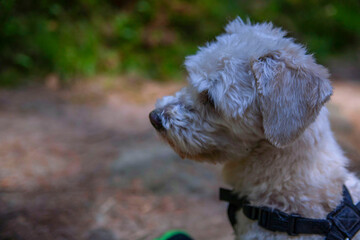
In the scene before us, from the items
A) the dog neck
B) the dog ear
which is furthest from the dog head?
the dog neck

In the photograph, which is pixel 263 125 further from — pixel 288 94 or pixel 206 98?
pixel 206 98

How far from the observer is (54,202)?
11.5 ft

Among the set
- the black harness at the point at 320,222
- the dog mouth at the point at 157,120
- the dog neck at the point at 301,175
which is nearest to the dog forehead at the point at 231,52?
the dog mouth at the point at 157,120

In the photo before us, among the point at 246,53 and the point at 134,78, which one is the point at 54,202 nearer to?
the point at 246,53

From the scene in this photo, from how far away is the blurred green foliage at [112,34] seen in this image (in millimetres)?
7000

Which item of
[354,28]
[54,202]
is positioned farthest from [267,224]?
[354,28]

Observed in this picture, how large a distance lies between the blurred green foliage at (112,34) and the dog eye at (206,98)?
308cm

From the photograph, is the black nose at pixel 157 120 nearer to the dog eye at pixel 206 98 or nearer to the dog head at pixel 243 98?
the dog head at pixel 243 98

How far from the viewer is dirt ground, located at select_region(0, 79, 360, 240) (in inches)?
130

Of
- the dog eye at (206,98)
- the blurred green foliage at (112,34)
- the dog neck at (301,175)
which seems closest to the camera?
the dog neck at (301,175)

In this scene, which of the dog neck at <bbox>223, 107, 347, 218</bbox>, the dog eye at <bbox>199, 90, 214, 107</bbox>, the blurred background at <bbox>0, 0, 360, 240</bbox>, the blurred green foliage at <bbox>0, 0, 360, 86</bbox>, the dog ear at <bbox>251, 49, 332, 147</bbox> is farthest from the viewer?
the blurred green foliage at <bbox>0, 0, 360, 86</bbox>

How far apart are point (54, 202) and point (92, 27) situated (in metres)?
5.53

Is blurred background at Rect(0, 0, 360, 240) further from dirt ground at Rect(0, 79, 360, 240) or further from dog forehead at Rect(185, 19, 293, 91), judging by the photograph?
dog forehead at Rect(185, 19, 293, 91)

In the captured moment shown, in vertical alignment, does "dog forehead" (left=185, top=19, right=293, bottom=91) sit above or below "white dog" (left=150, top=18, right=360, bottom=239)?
above
